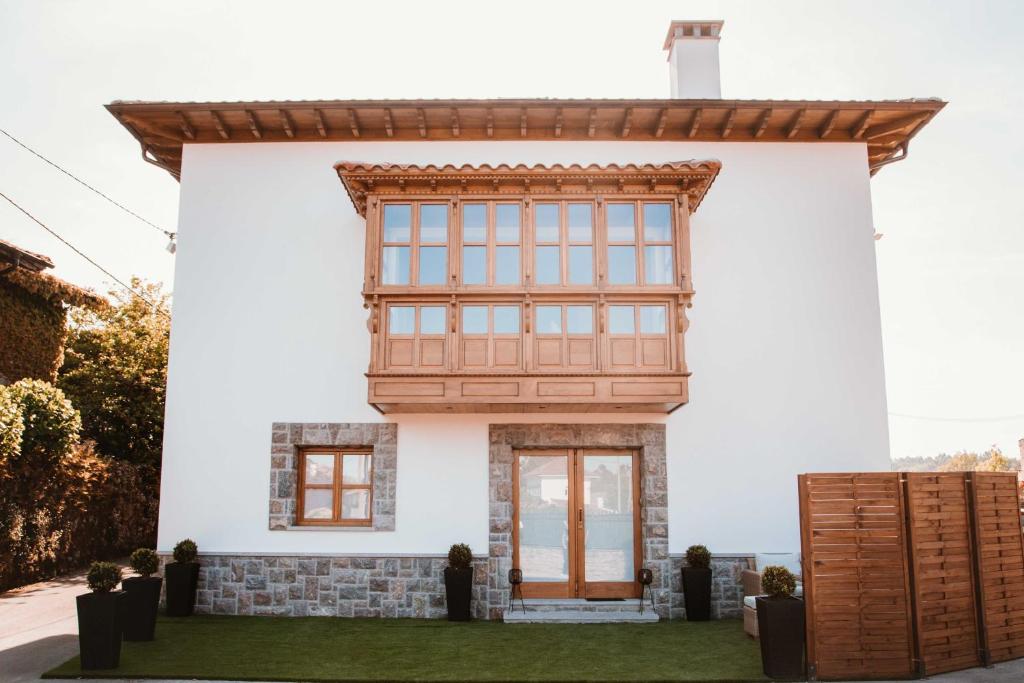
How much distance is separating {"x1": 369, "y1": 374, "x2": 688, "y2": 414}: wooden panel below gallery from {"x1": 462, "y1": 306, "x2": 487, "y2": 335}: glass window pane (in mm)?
571

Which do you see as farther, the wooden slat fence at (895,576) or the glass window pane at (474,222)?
the glass window pane at (474,222)

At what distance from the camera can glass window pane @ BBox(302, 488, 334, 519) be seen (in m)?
10.1

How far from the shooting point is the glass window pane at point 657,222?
952cm

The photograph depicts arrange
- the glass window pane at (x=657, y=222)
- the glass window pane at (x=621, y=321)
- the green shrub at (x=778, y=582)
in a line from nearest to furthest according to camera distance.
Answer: the green shrub at (x=778, y=582) → the glass window pane at (x=621, y=321) → the glass window pane at (x=657, y=222)

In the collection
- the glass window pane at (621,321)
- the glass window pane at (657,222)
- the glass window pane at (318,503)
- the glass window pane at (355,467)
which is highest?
the glass window pane at (657,222)

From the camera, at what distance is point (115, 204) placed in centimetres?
1492

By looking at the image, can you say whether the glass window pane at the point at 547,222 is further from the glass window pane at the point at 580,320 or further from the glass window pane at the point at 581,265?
the glass window pane at the point at 580,320

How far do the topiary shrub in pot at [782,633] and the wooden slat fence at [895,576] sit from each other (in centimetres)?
11

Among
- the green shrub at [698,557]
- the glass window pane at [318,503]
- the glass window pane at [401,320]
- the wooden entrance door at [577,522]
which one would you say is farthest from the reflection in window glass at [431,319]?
the green shrub at [698,557]

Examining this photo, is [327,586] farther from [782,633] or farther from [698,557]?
[782,633]

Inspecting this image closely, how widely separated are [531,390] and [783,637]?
378cm

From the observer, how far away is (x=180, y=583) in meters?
9.52

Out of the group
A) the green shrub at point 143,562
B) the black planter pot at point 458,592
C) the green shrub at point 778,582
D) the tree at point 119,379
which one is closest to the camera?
the green shrub at point 778,582

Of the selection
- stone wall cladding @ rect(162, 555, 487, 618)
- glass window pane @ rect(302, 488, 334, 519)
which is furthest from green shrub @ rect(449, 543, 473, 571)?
glass window pane @ rect(302, 488, 334, 519)
